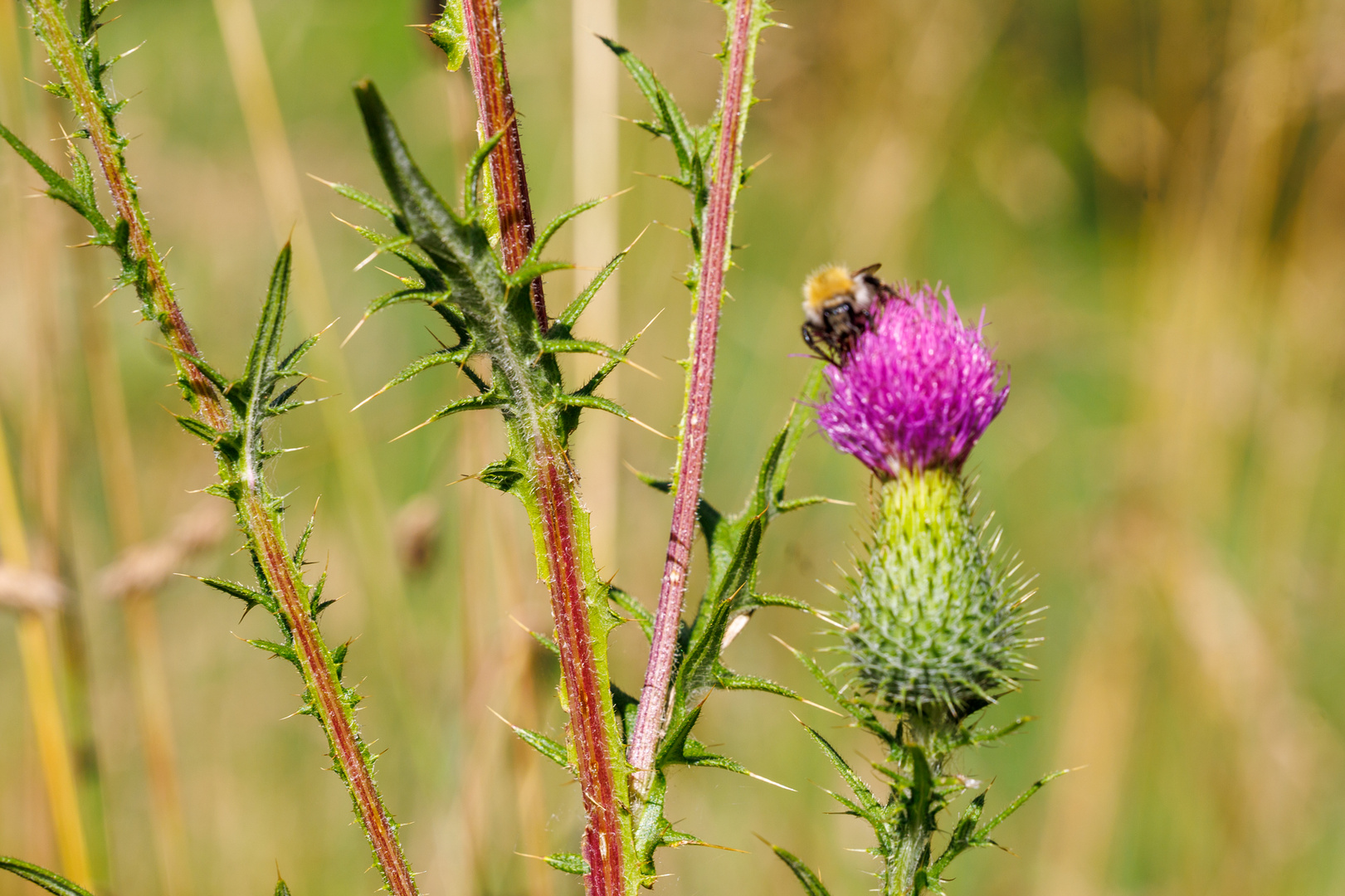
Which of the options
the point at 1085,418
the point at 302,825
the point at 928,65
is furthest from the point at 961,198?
the point at 302,825

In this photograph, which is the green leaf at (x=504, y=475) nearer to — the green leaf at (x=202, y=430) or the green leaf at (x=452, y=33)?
the green leaf at (x=202, y=430)

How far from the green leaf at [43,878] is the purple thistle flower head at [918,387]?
164cm

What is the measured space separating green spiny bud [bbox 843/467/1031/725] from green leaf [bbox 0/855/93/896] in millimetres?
1424

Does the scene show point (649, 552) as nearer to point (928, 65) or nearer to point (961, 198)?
point (928, 65)

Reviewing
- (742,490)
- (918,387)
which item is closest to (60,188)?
(918,387)

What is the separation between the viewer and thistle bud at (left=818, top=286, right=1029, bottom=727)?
209cm

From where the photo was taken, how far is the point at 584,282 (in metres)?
3.93

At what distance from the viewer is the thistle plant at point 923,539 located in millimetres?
2039

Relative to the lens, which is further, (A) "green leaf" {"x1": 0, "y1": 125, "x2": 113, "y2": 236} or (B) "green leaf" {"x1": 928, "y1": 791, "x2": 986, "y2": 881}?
(B) "green leaf" {"x1": 928, "y1": 791, "x2": 986, "y2": 881}

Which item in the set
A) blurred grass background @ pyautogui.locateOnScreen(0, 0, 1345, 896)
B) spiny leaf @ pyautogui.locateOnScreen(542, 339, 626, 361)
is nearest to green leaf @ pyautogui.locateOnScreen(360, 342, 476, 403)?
spiny leaf @ pyautogui.locateOnScreen(542, 339, 626, 361)

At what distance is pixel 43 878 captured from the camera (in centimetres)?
143

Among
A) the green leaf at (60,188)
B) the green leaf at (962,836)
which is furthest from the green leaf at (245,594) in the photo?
the green leaf at (962,836)

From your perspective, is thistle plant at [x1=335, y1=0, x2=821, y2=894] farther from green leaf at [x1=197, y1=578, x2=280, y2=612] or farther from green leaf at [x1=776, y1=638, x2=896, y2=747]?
green leaf at [x1=197, y1=578, x2=280, y2=612]

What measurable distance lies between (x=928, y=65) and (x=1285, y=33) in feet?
4.60
